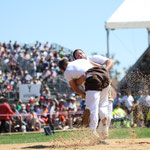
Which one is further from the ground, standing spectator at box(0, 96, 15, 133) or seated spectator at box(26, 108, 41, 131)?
standing spectator at box(0, 96, 15, 133)

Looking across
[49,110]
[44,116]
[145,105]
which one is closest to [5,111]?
[44,116]

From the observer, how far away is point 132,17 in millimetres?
16844

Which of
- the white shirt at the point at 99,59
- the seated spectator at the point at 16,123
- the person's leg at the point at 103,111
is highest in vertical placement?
the white shirt at the point at 99,59

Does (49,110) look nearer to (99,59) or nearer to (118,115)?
(118,115)

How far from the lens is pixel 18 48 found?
25719 mm

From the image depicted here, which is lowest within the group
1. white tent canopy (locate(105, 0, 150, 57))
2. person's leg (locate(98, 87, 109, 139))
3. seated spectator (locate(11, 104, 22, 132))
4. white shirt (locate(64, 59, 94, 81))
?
seated spectator (locate(11, 104, 22, 132))

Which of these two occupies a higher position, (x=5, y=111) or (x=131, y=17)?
(x=131, y=17)

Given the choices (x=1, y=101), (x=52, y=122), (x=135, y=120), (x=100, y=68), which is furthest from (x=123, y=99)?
(x=100, y=68)

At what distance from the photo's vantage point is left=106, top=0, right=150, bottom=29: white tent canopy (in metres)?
16.7

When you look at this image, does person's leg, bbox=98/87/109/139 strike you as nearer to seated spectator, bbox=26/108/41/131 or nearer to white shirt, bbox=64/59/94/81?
white shirt, bbox=64/59/94/81

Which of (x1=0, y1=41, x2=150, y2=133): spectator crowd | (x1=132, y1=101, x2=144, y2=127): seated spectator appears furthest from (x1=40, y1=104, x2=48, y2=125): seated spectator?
(x1=132, y1=101, x2=144, y2=127): seated spectator

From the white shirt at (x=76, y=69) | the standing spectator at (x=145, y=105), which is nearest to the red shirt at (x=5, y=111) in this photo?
the standing spectator at (x=145, y=105)

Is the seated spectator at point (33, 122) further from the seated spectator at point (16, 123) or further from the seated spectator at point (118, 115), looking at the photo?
the seated spectator at point (118, 115)

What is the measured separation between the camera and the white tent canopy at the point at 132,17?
1672 cm
